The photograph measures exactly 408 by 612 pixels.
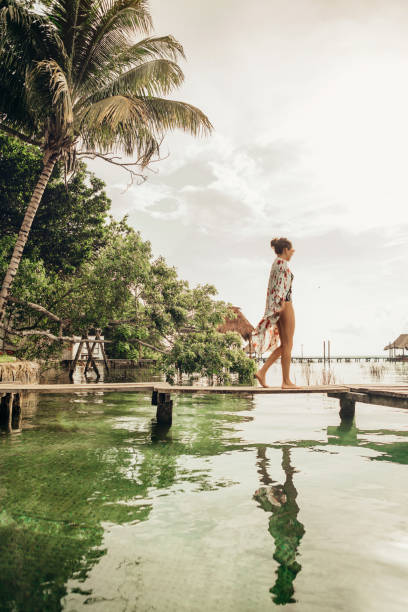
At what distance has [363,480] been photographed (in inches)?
199

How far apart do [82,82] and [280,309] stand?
805 cm

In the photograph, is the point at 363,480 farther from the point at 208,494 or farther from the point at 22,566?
the point at 22,566

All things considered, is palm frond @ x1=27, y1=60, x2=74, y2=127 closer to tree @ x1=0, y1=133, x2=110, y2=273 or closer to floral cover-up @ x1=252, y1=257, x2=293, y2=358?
floral cover-up @ x1=252, y1=257, x2=293, y2=358

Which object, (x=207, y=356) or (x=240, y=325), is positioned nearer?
(x=207, y=356)

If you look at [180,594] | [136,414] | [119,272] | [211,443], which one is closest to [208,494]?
[180,594]

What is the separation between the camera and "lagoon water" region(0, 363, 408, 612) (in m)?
2.62

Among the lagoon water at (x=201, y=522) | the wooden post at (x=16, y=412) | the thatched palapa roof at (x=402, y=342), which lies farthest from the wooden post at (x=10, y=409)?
the thatched palapa roof at (x=402, y=342)

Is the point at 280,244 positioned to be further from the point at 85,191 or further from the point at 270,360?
the point at 85,191

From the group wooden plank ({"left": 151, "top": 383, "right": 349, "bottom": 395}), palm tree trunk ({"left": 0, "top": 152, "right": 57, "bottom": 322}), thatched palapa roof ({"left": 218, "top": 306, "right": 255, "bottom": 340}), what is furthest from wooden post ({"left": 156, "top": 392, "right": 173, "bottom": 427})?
thatched palapa roof ({"left": 218, "top": 306, "right": 255, "bottom": 340})

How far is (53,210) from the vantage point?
18.6 meters

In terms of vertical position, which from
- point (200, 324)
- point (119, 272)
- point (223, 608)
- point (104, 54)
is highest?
point (104, 54)

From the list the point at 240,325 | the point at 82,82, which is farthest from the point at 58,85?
the point at 240,325

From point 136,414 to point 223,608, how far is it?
318 inches

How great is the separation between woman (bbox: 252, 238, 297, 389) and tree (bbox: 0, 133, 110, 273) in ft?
41.6
